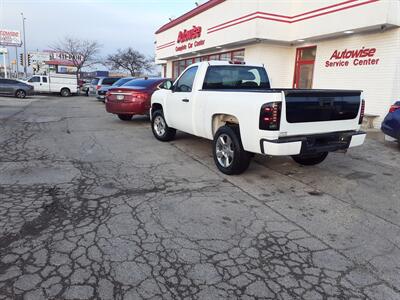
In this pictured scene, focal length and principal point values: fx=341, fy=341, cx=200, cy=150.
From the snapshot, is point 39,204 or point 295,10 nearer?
point 39,204

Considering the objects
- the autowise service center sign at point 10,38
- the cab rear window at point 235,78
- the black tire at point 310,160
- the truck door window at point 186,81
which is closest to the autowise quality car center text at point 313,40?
the cab rear window at point 235,78

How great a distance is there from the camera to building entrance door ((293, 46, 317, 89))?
14539 millimetres

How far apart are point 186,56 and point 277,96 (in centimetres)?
1927

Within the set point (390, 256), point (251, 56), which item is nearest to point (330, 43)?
point (251, 56)

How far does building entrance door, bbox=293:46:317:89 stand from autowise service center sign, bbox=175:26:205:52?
19.9 feet

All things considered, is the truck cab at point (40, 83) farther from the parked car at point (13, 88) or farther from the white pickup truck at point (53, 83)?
the parked car at point (13, 88)

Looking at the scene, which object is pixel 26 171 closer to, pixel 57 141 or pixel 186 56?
pixel 57 141

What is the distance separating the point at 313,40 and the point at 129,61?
5160 cm

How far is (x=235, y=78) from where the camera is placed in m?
6.92

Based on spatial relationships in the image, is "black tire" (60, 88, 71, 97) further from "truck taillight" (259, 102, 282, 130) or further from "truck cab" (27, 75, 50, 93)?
"truck taillight" (259, 102, 282, 130)

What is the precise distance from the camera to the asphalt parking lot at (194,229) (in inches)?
112

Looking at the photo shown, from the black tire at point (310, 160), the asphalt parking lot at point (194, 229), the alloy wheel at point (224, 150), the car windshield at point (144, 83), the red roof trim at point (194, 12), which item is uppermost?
the red roof trim at point (194, 12)

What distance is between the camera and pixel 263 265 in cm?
314

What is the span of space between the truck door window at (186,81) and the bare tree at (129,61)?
56.7 m
